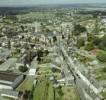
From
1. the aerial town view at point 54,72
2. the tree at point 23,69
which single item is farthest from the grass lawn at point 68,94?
the tree at point 23,69

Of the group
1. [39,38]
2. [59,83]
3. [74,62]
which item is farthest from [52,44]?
[59,83]

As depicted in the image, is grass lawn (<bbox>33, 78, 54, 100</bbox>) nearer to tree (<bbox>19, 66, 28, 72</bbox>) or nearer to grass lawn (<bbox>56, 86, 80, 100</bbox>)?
grass lawn (<bbox>56, 86, 80, 100</bbox>)

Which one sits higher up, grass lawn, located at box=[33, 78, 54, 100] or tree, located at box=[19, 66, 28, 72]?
grass lawn, located at box=[33, 78, 54, 100]

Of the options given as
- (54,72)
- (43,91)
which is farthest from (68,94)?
(54,72)

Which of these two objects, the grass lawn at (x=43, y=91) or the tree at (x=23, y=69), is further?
the tree at (x=23, y=69)

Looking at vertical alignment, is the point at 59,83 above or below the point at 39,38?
above

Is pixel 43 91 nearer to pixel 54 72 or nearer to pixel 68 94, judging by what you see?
pixel 68 94

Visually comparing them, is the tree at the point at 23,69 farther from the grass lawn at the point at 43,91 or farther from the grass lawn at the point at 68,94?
the grass lawn at the point at 68,94

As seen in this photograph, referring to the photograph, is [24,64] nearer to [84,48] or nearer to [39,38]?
[84,48]

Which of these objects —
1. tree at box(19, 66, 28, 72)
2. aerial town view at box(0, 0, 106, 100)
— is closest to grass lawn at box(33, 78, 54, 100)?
aerial town view at box(0, 0, 106, 100)

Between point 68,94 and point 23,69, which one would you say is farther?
point 23,69

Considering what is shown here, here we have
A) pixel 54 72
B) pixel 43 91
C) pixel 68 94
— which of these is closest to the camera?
pixel 68 94
